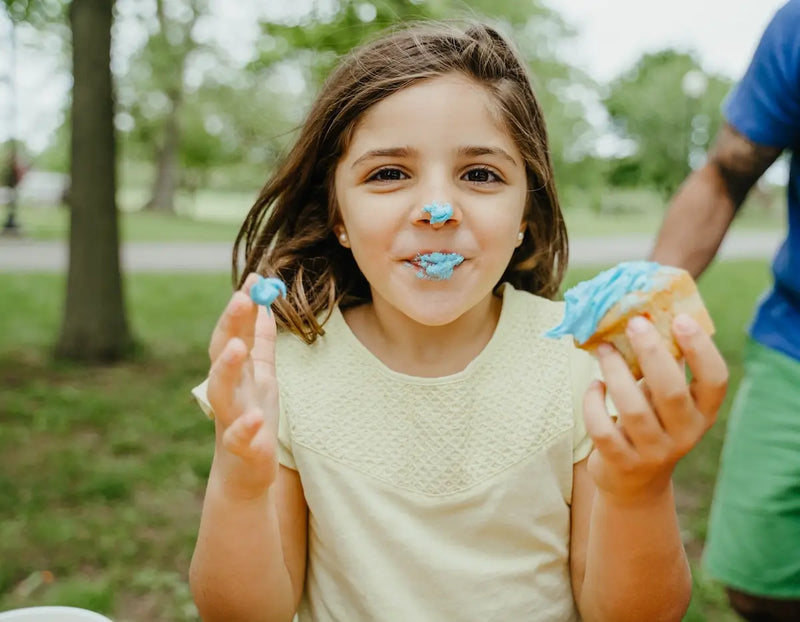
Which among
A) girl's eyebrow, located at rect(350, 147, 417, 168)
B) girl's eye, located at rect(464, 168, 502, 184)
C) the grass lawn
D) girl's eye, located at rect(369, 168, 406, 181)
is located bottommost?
the grass lawn

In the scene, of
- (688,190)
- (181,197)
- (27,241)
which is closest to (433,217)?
(688,190)

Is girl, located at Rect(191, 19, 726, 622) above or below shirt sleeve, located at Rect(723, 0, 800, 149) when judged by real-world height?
below

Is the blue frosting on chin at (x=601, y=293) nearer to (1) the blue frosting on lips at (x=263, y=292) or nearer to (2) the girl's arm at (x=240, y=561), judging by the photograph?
(1) the blue frosting on lips at (x=263, y=292)

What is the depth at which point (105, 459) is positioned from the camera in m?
4.70

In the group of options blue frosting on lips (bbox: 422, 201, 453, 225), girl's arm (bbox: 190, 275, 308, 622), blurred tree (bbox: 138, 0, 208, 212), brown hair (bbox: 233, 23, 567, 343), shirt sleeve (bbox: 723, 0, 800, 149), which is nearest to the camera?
girl's arm (bbox: 190, 275, 308, 622)

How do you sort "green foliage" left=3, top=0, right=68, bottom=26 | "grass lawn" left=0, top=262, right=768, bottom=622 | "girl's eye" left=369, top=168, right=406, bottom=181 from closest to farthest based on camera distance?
"girl's eye" left=369, top=168, right=406, bottom=181
"grass lawn" left=0, top=262, right=768, bottom=622
"green foliage" left=3, top=0, right=68, bottom=26

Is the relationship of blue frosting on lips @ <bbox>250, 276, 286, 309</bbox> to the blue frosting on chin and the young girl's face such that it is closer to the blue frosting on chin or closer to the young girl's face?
the young girl's face

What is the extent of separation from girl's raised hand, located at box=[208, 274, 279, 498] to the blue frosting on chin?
522 mm

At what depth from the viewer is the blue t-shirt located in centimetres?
227

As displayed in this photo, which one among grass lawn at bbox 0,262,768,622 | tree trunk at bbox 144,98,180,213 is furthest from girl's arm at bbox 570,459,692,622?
tree trunk at bbox 144,98,180,213

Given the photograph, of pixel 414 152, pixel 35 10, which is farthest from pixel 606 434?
pixel 35 10

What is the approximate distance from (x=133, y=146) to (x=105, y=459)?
39409 mm

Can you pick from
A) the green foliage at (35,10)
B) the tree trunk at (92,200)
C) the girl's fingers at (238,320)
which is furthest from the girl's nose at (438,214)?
the tree trunk at (92,200)

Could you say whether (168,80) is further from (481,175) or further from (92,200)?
(481,175)
